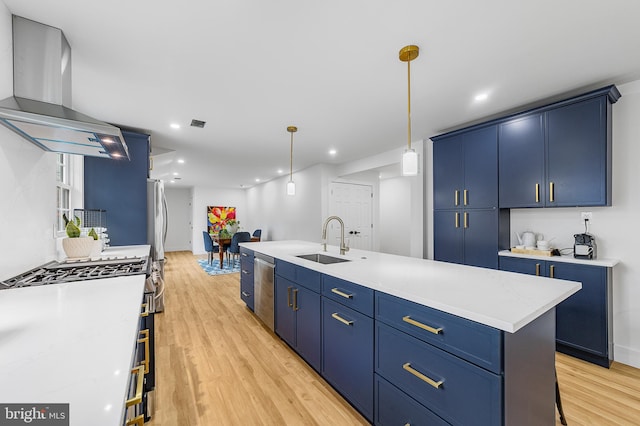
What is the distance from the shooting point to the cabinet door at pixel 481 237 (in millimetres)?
3064

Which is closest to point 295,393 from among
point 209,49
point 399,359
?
point 399,359

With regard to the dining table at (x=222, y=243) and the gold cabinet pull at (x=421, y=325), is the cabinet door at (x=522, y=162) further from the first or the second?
the dining table at (x=222, y=243)

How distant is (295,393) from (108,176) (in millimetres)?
3431

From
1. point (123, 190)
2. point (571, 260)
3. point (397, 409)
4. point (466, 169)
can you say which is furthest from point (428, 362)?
point (123, 190)

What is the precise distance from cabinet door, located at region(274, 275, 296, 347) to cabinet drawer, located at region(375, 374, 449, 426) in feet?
3.64

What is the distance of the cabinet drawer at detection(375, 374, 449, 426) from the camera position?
4.21ft

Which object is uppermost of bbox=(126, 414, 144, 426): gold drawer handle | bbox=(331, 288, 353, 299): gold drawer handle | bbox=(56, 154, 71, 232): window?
bbox=(56, 154, 71, 232): window

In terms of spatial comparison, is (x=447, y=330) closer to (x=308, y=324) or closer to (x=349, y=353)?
(x=349, y=353)

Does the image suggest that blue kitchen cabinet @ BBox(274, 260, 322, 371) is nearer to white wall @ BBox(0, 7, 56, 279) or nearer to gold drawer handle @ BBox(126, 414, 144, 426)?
gold drawer handle @ BBox(126, 414, 144, 426)

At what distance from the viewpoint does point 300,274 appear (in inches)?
93.0

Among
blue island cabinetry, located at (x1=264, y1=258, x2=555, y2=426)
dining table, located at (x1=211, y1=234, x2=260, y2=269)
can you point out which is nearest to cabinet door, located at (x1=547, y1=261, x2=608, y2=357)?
blue island cabinetry, located at (x1=264, y1=258, x2=555, y2=426)

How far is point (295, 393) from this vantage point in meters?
1.98

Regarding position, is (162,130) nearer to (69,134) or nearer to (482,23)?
(69,134)

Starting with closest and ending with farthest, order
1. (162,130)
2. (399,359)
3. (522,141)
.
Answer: (399,359), (522,141), (162,130)
